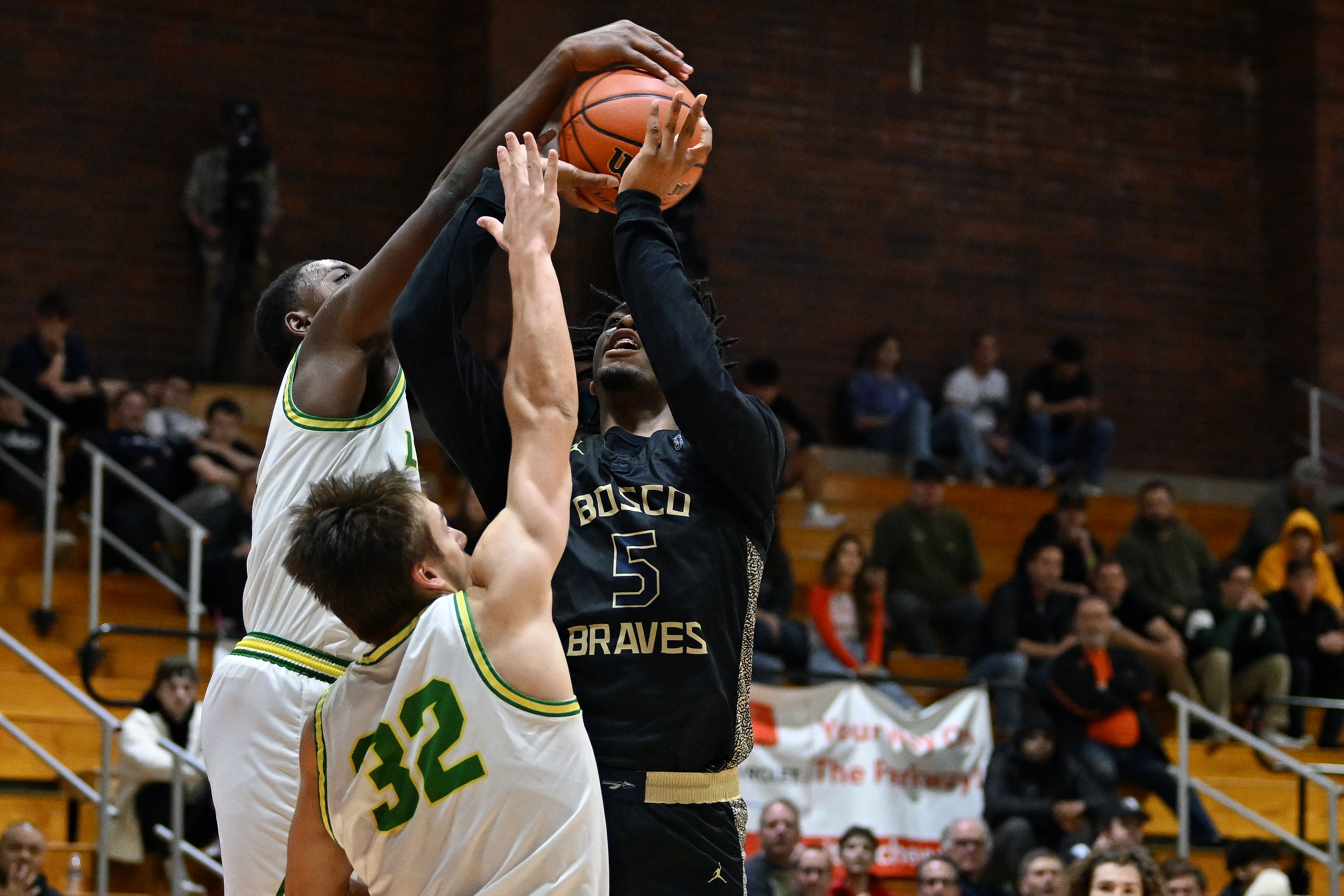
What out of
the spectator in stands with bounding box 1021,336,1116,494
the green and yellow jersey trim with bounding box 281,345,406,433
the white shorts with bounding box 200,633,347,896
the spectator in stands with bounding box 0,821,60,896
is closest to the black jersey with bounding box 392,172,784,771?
the green and yellow jersey trim with bounding box 281,345,406,433

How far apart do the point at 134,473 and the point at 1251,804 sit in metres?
7.43

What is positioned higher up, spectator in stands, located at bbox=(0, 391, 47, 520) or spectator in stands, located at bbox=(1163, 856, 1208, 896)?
spectator in stands, located at bbox=(0, 391, 47, 520)

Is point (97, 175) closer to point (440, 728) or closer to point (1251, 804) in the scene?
point (1251, 804)

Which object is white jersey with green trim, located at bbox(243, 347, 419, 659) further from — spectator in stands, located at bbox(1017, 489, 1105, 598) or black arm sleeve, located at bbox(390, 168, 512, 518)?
spectator in stands, located at bbox(1017, 489, 1105, 598)

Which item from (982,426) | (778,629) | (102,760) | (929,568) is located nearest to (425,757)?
(102,760)

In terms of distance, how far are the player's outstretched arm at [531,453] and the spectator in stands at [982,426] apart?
11843mm

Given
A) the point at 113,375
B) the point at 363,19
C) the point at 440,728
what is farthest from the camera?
the point at 363,19

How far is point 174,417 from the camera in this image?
12.7 meters

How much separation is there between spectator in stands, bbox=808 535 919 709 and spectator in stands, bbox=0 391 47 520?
5124mm

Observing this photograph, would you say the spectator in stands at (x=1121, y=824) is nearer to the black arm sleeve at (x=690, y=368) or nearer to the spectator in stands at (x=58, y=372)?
the black arm sleeve at (x=690, y=368)

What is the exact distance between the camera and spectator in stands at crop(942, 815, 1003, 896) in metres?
10.2

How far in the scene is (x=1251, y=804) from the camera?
1182cm

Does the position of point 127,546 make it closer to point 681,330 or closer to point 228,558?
point 228,558

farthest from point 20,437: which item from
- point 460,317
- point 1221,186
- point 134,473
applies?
point 1221,186
